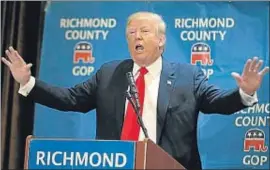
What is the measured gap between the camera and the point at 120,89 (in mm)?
3107

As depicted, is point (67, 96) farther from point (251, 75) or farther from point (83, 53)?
point (251, 75)

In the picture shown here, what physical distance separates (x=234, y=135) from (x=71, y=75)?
114 centimetres

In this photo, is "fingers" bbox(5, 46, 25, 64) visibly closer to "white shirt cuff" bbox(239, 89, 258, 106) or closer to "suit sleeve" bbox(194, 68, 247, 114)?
"suit sleeve" bbox(194, 68, 247, 114)

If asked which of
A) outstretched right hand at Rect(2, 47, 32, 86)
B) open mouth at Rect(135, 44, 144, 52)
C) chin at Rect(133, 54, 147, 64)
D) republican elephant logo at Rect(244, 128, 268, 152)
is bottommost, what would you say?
republican elephant logo at Rect(244, 128, 268, 152)

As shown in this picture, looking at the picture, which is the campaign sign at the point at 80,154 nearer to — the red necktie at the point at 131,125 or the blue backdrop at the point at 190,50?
the red necktie at the point at 131,125

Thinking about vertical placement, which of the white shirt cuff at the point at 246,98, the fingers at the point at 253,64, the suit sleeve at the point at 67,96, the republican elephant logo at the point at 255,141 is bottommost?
the republican elephant logo at the point at 255,141

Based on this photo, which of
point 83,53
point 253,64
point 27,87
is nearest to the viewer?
point 253,64

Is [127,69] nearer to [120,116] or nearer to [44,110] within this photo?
[120,116]

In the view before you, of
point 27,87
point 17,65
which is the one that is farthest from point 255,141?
point 17,65

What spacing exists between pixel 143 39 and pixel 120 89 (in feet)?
0.97

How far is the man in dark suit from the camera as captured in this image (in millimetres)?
3014

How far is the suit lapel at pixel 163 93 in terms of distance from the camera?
304 cm

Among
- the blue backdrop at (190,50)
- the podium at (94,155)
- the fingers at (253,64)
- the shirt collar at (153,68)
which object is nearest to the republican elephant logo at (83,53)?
the blue backdrop at (190,50)

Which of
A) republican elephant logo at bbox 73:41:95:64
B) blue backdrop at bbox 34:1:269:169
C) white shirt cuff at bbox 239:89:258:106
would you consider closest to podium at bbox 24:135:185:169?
white shirt cuff at bbox 239:89:258:106
